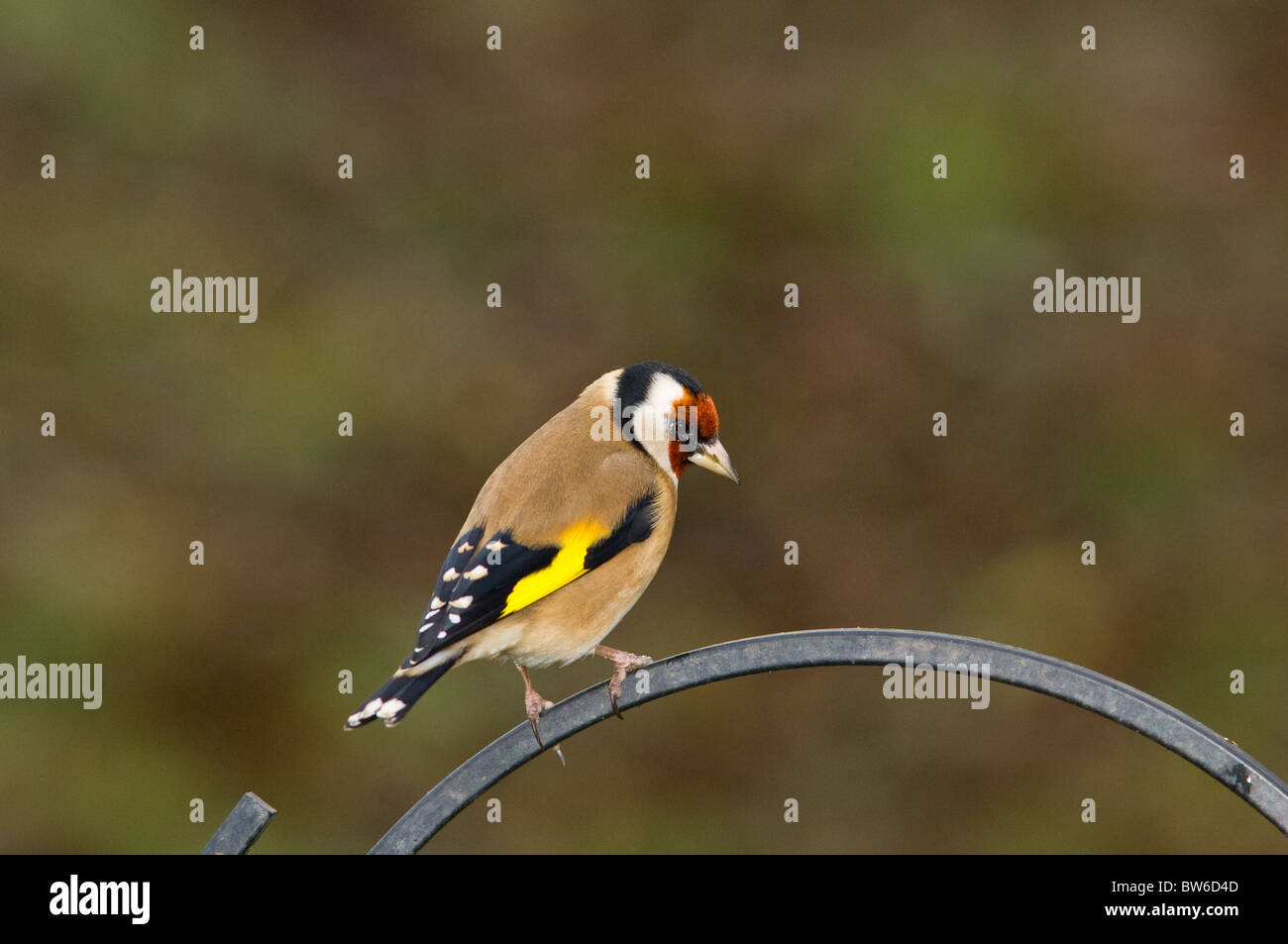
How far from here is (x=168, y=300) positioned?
7.48 meters

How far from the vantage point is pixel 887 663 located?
2549 millimetres

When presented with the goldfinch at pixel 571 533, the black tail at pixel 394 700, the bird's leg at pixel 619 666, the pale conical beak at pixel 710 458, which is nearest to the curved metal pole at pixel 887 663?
the bird's leg at pixel 619 666

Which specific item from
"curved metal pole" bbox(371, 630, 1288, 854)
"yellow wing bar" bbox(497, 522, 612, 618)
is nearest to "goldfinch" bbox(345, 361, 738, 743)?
"yellow wing bar" bbox(497, 522, 612, 618)

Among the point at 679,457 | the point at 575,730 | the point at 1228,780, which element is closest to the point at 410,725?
the point at 679,457

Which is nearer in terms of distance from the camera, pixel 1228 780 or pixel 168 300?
pixel 1228 780

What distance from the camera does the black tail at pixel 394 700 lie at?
308 cm

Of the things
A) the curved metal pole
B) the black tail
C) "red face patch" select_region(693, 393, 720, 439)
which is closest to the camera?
the curved metal pole

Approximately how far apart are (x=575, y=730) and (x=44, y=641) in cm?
486

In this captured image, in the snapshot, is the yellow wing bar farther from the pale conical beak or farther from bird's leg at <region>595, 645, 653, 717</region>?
the pale conical beak

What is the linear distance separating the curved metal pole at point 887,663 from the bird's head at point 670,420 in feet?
A: 3.52

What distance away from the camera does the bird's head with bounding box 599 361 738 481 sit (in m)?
3.80

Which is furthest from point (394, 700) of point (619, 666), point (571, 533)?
point (571, 533)
